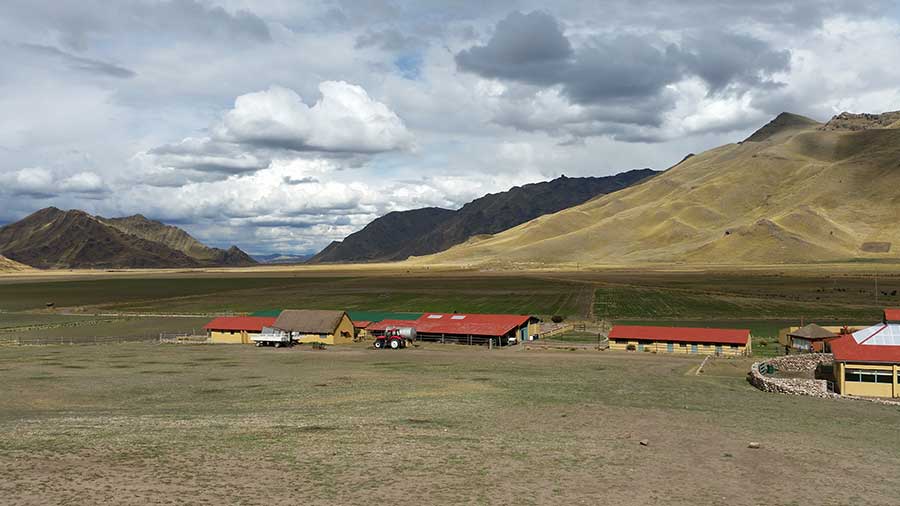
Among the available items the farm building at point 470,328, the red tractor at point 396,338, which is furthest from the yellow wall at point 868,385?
the red tractor at point 396,338

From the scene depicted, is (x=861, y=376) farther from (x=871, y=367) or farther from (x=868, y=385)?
(x=871, y=367)

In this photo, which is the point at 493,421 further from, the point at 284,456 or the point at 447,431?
the point at 284,456

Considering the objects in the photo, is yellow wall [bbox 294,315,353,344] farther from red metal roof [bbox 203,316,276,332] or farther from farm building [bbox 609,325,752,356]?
farm building [bbox 609,325,752,356]

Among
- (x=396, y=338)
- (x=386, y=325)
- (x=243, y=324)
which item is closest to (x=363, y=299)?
(x=243, y=324)

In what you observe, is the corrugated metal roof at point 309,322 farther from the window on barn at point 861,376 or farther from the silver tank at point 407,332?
the window on barn at point 861,376

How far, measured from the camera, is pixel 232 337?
8806 cm

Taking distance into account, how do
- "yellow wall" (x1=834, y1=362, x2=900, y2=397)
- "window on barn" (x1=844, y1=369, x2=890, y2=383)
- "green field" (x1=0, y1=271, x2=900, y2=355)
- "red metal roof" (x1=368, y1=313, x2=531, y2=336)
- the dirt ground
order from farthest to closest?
"green field" (x1=0, y1=271, x2=900, y2=355)
"red metal roof" (x1=368, y1=313, x2=531, y2=336)
"window on barn" (x1=844, y1=369, x2=890, y2=383)
"yellow wall" (x1=834, y1=362, x2=900, y2=397)
the dirt ground

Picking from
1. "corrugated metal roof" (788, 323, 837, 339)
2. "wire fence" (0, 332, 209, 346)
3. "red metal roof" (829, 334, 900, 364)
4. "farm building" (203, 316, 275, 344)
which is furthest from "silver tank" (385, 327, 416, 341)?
"red metal roof" (829, 334, 900, 364)

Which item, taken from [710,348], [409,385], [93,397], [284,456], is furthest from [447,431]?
[710,348]

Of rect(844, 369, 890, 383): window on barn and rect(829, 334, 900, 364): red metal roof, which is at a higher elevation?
rect(829, 334, 900, 364): red metal roof

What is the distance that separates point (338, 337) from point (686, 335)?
42.1 metres

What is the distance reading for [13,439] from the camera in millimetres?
26266

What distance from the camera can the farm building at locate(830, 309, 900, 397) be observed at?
153 ft

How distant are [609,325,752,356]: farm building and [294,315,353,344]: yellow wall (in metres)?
33.5
